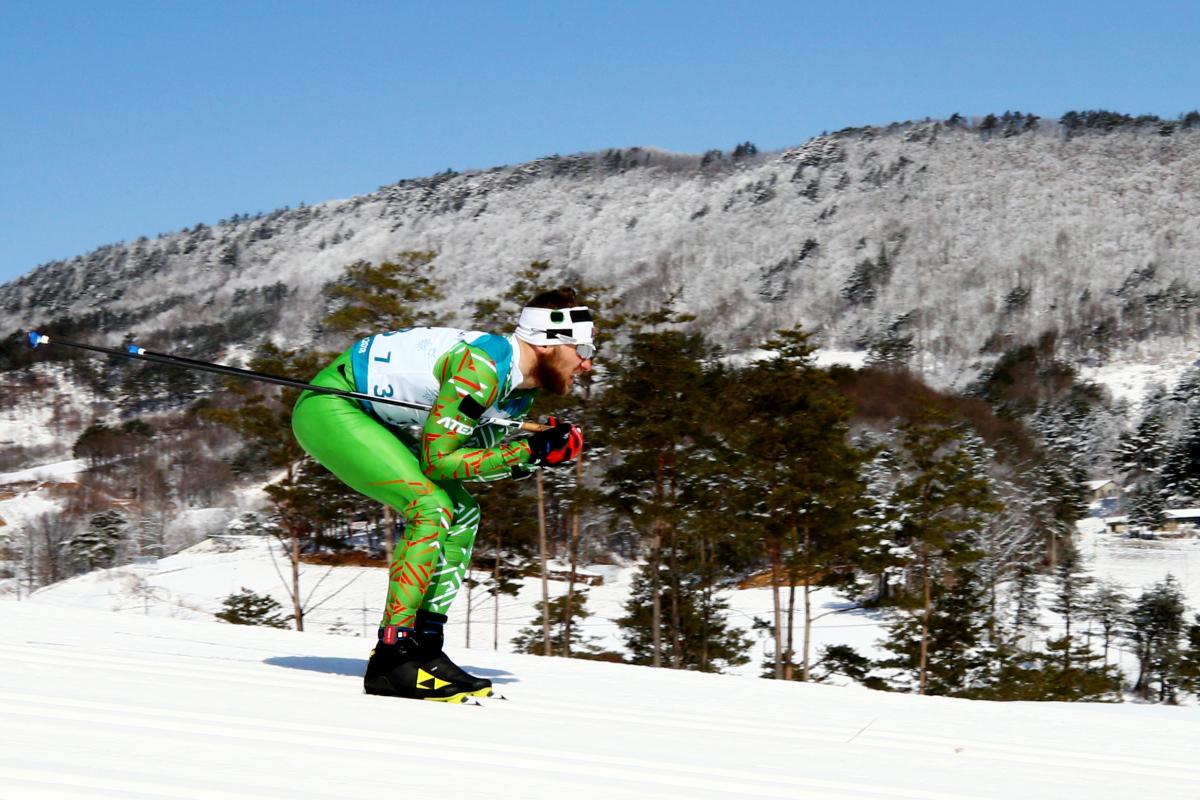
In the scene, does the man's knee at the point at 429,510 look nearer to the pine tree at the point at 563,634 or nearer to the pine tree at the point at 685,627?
the pine tree at the point at 563,634

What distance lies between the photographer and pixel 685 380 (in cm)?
3706

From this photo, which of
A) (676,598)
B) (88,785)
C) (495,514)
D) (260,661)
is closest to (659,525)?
(676,598)

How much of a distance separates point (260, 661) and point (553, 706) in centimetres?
155

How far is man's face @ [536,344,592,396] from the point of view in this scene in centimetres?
492

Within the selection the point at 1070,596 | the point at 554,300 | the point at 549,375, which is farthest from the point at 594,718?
the point at 1070,596

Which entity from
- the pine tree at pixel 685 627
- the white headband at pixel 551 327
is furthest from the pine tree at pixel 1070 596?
the white headband at pixel 551 327

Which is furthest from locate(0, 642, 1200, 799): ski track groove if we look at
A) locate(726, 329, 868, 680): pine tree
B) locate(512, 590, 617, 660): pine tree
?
locate(726, 329, 868, 680): pine tree

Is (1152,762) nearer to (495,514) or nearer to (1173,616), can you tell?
(495,514)

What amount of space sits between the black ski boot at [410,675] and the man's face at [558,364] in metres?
1.09

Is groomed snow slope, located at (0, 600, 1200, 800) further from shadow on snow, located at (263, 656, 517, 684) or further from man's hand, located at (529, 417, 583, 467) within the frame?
man's hand, located at (529, 417, 583, 467)

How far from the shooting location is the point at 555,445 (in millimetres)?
4809

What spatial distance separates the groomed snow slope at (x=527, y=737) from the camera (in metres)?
3.02

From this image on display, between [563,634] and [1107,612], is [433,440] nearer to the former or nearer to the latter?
[563,634]

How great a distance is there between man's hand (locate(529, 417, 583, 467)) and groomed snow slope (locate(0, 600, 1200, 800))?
0.90 m
